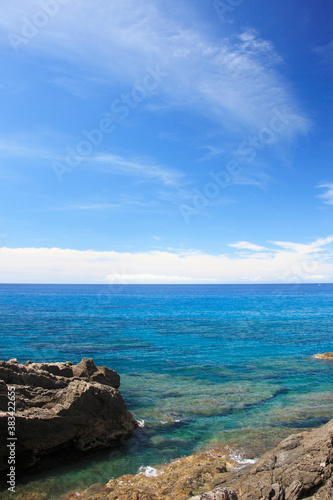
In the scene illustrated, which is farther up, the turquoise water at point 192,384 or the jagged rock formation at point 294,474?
the jagged rock formation at point 294,474

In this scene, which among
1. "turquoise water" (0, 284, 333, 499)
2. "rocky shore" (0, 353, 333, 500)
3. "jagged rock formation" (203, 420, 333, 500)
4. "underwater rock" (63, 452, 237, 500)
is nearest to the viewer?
"jagged rock formation" (203, 420, 333, 500)

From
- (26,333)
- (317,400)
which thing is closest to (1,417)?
(317,400)

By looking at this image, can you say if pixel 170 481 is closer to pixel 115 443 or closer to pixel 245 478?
pixel 245 478

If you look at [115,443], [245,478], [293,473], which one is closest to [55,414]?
[115,443]

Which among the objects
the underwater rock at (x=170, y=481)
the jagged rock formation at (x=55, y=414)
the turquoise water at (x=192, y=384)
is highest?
the jagged rock formation at (x=55, y=414)

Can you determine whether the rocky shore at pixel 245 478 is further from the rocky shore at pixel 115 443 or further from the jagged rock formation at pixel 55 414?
the jagged rock formation at pixel 55 414

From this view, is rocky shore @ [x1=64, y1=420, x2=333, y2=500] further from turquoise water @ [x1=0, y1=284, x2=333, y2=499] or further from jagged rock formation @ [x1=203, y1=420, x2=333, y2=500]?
turquoise water @ [x1=0, y1=284, x2=333, y2=499]

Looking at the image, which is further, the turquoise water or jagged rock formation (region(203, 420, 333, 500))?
the turquoise water

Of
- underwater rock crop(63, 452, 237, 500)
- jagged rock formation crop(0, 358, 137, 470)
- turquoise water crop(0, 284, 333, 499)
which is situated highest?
jagged rock formation crop(0, 358, 137, 470)

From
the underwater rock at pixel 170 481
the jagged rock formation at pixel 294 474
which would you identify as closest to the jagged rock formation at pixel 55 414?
the underwater rock at pixel 170 481

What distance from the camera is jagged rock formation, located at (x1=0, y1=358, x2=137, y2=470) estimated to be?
14047 mm

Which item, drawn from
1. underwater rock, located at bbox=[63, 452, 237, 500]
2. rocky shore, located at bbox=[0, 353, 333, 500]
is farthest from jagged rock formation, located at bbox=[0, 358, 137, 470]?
underwater rock, located at bbox=[63, 452, 237, 500]

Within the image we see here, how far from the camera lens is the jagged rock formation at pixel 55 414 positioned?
14.0 m

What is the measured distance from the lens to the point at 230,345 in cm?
4366
